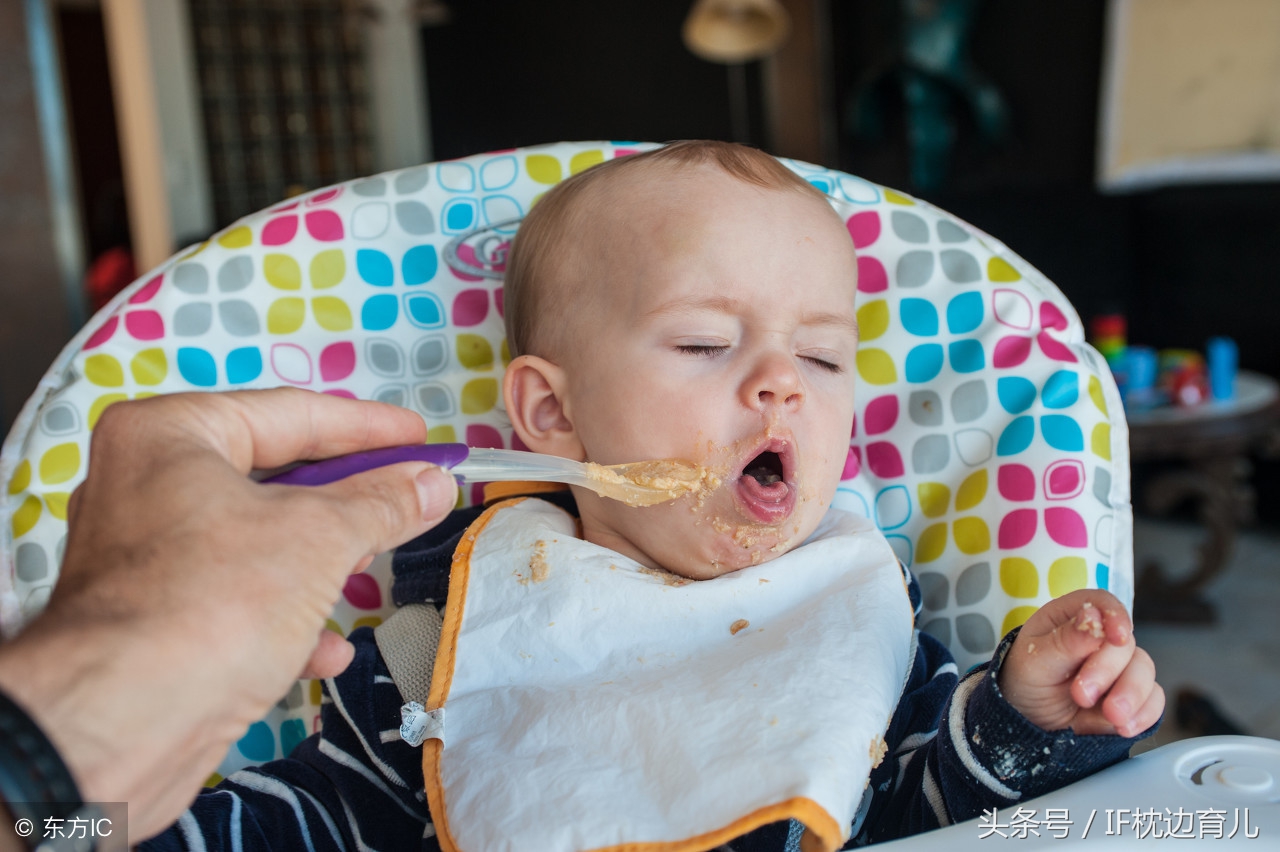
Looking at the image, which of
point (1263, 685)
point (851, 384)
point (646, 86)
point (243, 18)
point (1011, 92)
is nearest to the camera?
point (851, 384)

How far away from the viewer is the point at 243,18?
4.88 meters

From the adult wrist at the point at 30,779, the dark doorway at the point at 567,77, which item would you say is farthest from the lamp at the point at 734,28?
the adult wrist at the point at 30,779

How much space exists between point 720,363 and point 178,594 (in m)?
0.48

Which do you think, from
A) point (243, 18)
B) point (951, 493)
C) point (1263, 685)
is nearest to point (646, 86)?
point (243, 18)

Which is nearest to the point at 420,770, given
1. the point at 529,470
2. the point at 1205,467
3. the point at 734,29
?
the point at 529,470

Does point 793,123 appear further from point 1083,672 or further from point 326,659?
point 326,659

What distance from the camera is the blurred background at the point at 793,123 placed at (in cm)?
314

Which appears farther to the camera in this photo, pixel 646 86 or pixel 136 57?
pixel 646 86

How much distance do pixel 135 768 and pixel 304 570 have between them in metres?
0.11

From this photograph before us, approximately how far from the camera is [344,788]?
0.82m

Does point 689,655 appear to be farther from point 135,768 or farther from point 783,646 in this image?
point 135,768

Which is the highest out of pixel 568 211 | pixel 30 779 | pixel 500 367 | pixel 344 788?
pixel 568 211

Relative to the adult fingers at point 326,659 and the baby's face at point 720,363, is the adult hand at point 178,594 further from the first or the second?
the baby's face at point 720,363

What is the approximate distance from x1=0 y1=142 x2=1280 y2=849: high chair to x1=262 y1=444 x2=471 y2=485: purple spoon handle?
0.42 meters
